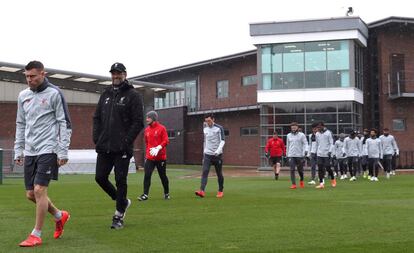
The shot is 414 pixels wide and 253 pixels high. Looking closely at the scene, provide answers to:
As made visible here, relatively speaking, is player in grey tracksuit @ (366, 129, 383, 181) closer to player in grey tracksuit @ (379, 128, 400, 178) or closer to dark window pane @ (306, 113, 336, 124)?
player in grey tracksuit @ (379, 128, 400, 178)

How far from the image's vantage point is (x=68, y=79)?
36.9m

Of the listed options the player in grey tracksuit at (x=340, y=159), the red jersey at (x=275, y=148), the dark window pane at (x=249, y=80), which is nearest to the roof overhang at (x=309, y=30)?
the dark window pane at (x=249, y=80)

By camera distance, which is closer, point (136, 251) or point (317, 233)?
point (136, 251)

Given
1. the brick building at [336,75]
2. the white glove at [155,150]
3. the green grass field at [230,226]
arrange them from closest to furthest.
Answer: the green grass field at [230,226] → the white glove at [155,150] → the brick building at [336,75]

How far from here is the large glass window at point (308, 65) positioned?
3459 cm

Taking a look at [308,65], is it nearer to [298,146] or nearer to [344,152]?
[344,152]

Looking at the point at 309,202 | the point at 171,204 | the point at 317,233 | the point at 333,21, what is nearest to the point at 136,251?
the point at 317,233

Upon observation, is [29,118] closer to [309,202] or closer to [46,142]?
[46,142]

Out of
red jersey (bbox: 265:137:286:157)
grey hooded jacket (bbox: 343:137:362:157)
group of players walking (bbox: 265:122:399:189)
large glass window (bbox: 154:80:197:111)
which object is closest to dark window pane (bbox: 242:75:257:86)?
large glass window (bbox: 154:80:197:111)

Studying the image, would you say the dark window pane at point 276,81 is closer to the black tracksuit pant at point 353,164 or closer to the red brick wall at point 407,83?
the red brick wall at point 407,83

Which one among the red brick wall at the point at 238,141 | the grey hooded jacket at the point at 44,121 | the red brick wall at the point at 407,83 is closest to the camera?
the grey hooded jacket at the point at 44,121

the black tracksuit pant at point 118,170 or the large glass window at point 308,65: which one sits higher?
the large glass window at point 308,65

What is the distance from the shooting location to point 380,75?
36906mm

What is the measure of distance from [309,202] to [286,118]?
25.2 meters
